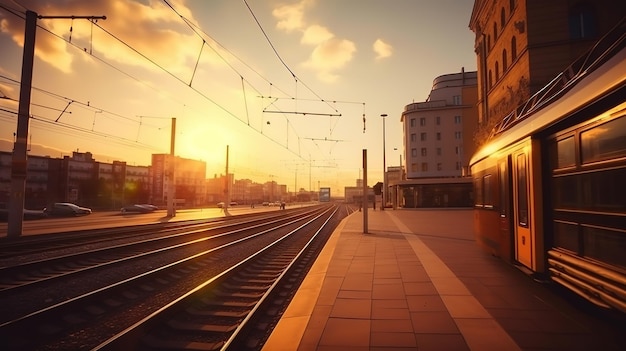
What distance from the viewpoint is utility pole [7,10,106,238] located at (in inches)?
633

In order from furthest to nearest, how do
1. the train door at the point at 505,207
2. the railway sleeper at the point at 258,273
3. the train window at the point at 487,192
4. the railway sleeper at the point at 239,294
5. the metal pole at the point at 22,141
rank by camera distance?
→ 1. the metal pole at the point at 22,141
2. the train window at the point at 487,192
3. the railway sleeper at the point at 258,273
4. the train door at the point at 505,207
5. the railway sleeper at the point at 239,294

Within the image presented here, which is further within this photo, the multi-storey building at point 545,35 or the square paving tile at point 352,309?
the multi-storey building at point 545,35

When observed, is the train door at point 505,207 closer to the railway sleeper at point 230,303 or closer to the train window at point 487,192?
the train window at point 487,192

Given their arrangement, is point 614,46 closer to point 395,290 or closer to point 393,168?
point 395,290

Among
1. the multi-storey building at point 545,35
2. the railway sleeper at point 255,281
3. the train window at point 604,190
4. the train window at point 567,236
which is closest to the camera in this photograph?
the train window at point 604,190

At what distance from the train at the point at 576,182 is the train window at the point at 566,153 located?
0.01m

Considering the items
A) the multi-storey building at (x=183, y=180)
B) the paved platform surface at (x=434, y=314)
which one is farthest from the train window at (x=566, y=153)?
the multi-storey building at (x=183, y=180)

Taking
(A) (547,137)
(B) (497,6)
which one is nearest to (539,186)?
(A) (547,137)

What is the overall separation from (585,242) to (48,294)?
9.06 metres

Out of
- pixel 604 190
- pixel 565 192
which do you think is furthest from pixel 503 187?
pixel 604 190

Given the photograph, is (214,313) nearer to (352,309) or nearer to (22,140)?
(352,309)

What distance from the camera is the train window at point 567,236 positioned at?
16.6 ft

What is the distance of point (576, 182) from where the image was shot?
5102 millimetres

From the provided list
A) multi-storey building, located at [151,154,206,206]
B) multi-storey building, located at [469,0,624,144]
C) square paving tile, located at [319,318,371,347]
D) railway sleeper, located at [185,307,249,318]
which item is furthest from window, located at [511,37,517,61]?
multi-storey building, located at [151,154,206,206]
